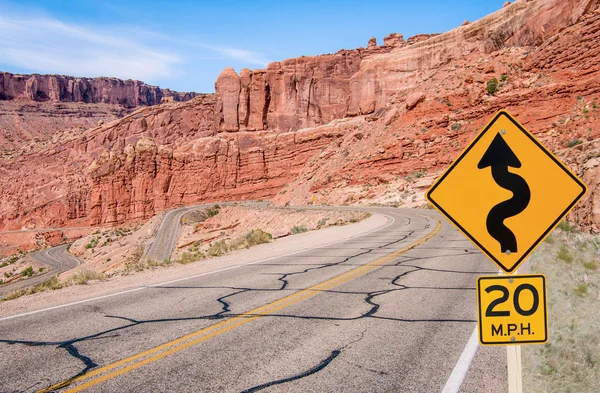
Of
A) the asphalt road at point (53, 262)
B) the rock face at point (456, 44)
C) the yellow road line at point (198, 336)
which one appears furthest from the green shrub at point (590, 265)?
the asphalt road at point (53, 262)

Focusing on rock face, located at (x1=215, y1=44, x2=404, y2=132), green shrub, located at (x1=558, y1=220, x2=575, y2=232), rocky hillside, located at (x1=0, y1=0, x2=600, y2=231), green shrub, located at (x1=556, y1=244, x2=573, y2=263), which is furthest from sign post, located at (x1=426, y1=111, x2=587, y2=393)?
rock face, located at (x1=215, y1=44, x2=404, y2=132)

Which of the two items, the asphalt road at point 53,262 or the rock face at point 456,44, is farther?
the asphalt road at point 53,262

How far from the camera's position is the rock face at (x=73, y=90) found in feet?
534

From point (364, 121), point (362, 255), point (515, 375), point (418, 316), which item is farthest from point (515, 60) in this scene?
point (515, 375)

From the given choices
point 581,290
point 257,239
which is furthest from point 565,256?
point 257,239

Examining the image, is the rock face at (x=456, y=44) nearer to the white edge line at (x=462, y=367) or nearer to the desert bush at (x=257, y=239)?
the desert bush at (x=257, y=239)

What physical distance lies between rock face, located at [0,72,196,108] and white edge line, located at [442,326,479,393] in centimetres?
18908

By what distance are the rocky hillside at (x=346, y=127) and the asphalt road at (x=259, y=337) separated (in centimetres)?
1212

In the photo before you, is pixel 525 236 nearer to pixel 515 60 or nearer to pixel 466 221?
pixel 466 221

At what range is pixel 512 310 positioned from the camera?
3.37 metres

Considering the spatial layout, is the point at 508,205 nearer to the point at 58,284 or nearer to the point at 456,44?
the point at 58,284

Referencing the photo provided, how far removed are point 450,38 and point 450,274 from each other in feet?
188

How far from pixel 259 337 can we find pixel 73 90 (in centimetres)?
19477

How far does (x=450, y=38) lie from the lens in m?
60.5
